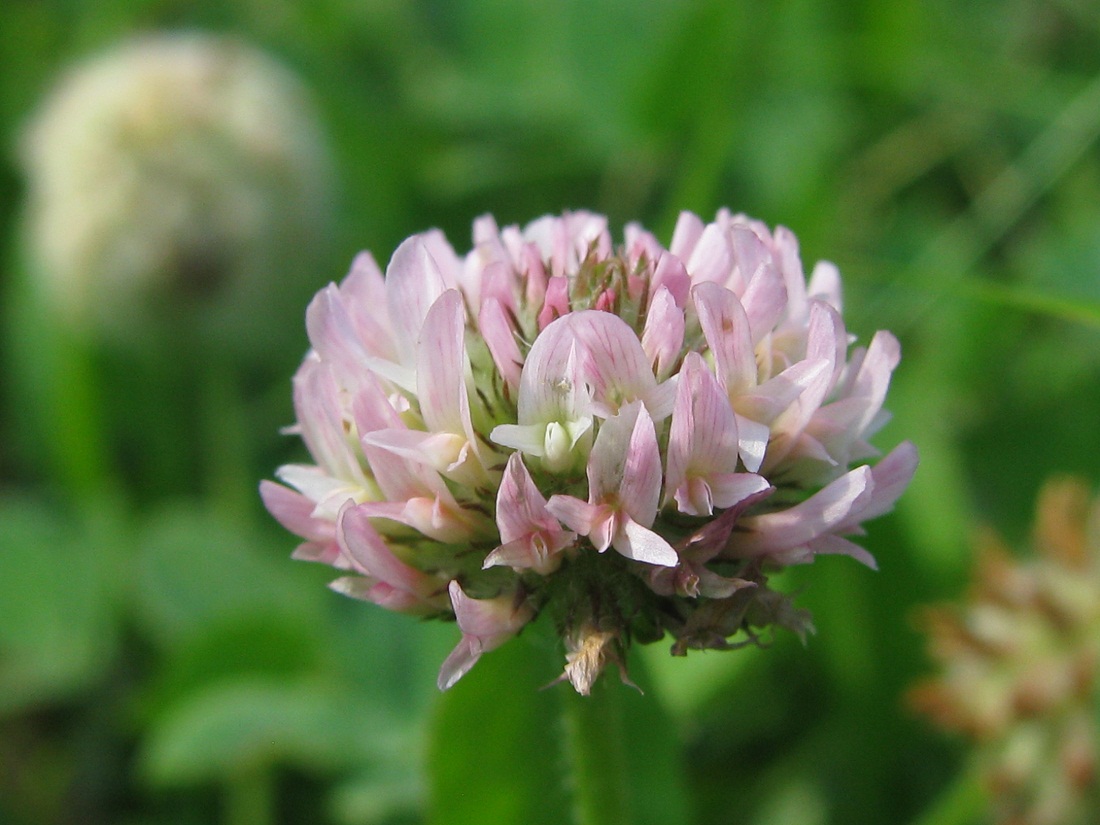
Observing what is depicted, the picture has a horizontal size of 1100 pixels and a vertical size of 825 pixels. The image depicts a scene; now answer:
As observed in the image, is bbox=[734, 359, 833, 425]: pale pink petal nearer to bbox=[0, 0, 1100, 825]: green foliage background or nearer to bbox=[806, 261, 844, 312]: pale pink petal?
bbox=[806, 261, 844, 312]: pale pink petal

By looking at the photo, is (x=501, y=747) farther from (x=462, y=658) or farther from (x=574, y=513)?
(x=574, y=513)

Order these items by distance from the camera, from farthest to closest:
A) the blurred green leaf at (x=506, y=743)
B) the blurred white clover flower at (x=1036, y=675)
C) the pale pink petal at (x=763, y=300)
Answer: the blurred white clover flower at (x=1036, y=675), the blurred green leaf at (x=506, y=743), the pale pink petal at (x=763, y=300)

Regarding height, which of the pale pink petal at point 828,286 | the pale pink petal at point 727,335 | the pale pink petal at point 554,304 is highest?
the pale pink petal at point 828,286

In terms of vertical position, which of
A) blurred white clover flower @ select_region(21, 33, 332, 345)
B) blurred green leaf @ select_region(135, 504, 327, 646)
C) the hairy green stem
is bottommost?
the hairy green stem

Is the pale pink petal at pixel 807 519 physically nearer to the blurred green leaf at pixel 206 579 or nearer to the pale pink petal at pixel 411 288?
the pale pink petal at pixel 411 288

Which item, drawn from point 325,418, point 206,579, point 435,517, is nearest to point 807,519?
point 435,517

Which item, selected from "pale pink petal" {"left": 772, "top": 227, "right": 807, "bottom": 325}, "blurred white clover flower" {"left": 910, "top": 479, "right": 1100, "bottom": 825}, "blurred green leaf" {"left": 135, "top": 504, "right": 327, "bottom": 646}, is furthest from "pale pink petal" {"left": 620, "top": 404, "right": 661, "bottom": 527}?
"blurred green leaf" {"left": 135, "top": 504, "right": 327, "bottom": 646}

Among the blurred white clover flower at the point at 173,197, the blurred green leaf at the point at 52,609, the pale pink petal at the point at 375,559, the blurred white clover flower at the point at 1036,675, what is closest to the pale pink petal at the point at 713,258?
the pale pink petal at the point at 375,559
